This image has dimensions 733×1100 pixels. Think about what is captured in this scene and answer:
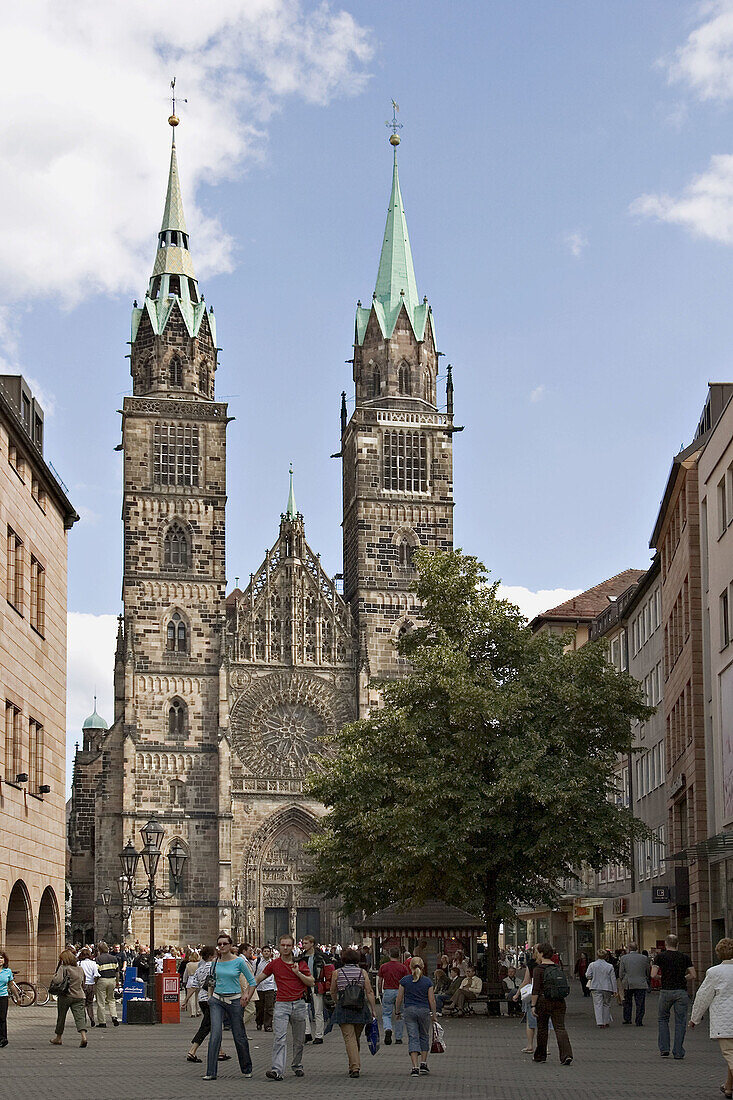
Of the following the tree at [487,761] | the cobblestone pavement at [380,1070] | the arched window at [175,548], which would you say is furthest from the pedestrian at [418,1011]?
the arched window at [175,548]

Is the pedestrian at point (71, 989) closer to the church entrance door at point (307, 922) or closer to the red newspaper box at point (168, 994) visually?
the red newspaper box at point (168, 994)

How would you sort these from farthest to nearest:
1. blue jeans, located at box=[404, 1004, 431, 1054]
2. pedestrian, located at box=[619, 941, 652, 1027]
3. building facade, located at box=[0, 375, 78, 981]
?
building facade, located at box=[0, 375, 78, 981] < pedestrian, located at box=[619, 941, 652, 1027] < blue jeans, located at box=[404, 1004, 431, 1054]

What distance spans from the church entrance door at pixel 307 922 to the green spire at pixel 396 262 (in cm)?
2939

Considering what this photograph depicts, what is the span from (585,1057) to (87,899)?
5764 cm

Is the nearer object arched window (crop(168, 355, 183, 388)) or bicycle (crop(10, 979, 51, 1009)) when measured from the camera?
bicycle (crop(10, 979, 51, 1009))

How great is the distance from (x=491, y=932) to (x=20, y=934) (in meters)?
11.0

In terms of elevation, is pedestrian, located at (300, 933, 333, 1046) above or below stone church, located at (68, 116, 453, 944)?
below

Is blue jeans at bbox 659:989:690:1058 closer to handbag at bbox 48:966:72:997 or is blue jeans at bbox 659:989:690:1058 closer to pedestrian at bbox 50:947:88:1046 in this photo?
pedestrian at bbox 50:947:88:1046

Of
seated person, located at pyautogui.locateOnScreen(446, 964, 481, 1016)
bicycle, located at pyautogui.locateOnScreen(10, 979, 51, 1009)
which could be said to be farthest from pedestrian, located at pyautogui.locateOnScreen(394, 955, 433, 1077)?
bicycle, located at pyautogui.locateOnScreen(10, 979, 51, 1009)

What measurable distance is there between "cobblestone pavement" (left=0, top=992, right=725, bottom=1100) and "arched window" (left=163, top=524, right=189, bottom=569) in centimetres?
4924

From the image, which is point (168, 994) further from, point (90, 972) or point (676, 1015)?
point (676, 1015)

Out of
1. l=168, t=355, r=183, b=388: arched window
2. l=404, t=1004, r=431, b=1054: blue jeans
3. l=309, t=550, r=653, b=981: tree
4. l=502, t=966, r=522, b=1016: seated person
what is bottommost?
l=502, t=966, r=522, b=1016: seated person

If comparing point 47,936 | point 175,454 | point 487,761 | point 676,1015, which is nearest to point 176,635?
point 175,454

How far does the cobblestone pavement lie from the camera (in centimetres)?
1844
